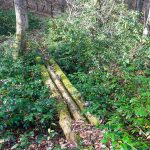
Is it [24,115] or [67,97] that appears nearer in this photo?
[24,115]

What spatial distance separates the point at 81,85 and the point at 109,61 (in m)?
1.83

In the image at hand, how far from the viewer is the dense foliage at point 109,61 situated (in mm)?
4884

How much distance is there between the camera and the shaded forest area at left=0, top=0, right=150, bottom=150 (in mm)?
4804

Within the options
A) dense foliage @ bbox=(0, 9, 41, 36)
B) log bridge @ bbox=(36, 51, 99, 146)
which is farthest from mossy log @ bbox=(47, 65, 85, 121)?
dense foliage @ bbox=(0, 9, 41, 36)

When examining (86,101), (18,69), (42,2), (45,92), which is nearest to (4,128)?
(45,92)

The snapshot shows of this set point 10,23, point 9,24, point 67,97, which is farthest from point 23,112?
point 10,23

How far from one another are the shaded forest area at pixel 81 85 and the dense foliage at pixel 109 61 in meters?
0.01

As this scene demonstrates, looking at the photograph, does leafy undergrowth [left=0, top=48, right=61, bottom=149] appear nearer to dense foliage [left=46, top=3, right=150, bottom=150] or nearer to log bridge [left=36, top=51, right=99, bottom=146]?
log bridge [left=36, top=51, right=99, bottom=146]

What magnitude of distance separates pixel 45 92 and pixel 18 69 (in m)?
2.20

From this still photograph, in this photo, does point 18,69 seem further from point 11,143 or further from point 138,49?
point 138,49

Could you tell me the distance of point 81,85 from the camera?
737cm

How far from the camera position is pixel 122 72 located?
7.30m

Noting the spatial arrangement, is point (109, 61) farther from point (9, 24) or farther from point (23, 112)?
point (9, 24)

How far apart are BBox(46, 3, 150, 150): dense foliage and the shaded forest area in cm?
1
